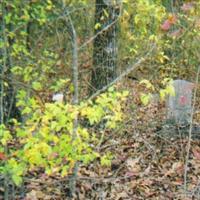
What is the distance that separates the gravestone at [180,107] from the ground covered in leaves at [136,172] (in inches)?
8.3

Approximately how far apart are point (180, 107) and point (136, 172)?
5.67 feet

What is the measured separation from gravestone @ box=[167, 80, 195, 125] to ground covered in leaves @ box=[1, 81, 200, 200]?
21 centimetres

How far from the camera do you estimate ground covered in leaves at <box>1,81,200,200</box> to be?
15.7 feet

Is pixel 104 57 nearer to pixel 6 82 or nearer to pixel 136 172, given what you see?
pixel 136 172

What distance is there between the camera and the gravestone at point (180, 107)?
21.5 feet

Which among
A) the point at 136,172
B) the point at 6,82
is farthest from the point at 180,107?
the point at 6,82

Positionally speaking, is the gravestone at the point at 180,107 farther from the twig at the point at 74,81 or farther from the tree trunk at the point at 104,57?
the twig at the point at 74,81

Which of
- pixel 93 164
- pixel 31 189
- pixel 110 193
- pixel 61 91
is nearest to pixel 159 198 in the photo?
pixel 110 193

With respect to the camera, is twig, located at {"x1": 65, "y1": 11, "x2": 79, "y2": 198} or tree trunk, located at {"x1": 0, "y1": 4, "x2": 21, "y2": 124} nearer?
twig, located at {"x1": 65, "y1": 11, "x2": 79, "y2": 198}

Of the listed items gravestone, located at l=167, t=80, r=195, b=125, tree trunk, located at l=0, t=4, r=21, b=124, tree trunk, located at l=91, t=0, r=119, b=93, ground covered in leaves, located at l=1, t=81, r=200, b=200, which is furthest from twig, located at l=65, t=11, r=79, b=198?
gravestone, located at l=167, t=80, r=195, b=125

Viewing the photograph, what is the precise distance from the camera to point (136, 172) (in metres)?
5.30

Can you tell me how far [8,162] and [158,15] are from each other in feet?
9.57

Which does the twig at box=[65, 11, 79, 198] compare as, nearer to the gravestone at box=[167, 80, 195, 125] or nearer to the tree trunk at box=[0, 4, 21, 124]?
the tree trunk at box=[0, 4, 21, 124]

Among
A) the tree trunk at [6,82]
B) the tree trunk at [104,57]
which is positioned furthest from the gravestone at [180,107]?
the tree trunk at [6,82]
